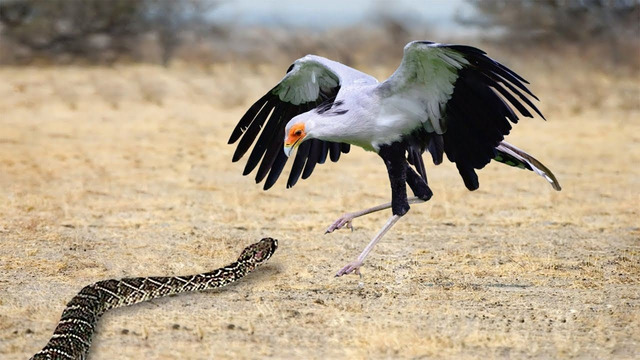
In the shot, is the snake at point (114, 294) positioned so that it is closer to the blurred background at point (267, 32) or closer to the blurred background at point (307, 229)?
the blurred background at point (307, 229)

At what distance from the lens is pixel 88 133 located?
15820 millimetres

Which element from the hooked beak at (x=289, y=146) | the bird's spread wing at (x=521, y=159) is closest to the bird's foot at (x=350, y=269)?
the hooked beak at (x=289, y=146)

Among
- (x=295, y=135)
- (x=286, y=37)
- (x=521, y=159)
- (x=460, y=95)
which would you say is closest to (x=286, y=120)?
(x=295, y=135)

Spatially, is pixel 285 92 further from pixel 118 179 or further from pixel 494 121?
pixel 118 179

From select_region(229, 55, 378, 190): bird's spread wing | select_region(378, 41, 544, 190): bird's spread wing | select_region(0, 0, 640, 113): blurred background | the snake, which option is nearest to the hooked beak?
select_region(378, 41, 544, 190): bird's spread wing

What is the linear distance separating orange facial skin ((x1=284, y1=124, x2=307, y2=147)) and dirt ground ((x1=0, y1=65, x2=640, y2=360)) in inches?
49.9

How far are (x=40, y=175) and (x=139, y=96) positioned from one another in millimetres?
7895

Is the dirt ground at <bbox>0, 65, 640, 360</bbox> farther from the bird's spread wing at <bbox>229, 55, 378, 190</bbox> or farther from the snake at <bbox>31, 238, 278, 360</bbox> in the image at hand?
the bird's spread wing at <bbox>229, 55, 378, 190</bbox>

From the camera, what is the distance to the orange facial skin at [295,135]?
687 centimetres

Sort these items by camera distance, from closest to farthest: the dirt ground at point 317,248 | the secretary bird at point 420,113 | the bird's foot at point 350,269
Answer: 1. the dirt ground at point 317,248
2. the secretary bird at point 420,113
3. the bird's foot at point 350,269

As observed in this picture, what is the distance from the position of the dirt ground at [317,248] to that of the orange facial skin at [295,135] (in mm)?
1267

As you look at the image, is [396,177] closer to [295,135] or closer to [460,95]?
[460,95]

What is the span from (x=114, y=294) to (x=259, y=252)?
4.94 feet

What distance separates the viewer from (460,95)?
6.99 m
